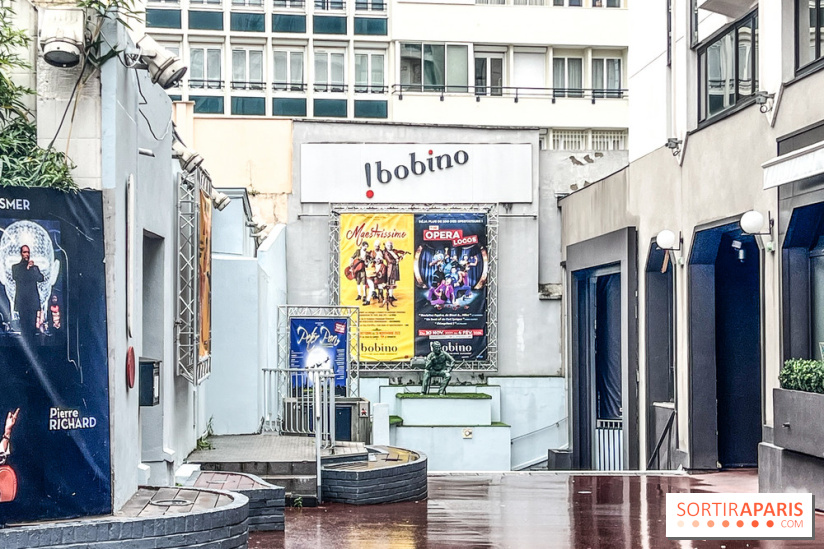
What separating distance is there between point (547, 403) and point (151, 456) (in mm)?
17286

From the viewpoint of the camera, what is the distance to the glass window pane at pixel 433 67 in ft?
120

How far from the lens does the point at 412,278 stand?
27.6 m

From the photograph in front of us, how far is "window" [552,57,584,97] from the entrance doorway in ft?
66.3

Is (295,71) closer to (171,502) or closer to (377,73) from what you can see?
(377,73)

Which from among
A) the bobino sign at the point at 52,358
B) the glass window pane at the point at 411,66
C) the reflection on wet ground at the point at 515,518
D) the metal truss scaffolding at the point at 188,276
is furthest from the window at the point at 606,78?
the bobino sign at the point at 52,358

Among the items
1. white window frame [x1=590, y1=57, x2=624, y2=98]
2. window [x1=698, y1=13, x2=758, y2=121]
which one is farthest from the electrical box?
white window frame [x1=590, y1=57, x2=624, y2=98]

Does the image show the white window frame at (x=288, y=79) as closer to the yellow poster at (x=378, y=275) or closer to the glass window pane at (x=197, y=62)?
the glass window pane at (x=197, y=62)

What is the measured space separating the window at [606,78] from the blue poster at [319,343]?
18.7 m

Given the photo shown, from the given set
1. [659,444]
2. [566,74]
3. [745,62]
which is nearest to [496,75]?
[566,74]

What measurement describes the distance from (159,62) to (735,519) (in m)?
6.62

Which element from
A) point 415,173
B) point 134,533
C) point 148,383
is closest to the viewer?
point 134,533

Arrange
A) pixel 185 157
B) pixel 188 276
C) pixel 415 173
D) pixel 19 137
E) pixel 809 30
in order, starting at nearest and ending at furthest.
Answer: pixel 19 137
pixel 188 276
pixel 185 157
pixel 809 30
pixel 415 173

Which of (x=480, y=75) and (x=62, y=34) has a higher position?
(x=480, y=75)

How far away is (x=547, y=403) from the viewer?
27672 mm
